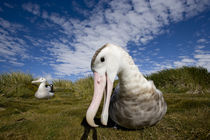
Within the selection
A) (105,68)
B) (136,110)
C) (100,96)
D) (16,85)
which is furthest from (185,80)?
(16,85)

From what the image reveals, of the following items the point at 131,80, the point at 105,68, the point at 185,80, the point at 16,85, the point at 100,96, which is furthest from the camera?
the point at 185,80

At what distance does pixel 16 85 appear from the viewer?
9.36 meters

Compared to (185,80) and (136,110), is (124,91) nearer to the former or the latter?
(136,110)

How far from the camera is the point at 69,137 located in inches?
84.7

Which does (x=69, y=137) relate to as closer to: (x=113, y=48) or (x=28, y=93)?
(x=113, y=48)

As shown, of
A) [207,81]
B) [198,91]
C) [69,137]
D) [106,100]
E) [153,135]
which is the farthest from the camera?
[207,81]

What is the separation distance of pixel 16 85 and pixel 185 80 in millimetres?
12786

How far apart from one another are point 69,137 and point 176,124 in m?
1.89

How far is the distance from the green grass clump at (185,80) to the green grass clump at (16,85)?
10077 mm

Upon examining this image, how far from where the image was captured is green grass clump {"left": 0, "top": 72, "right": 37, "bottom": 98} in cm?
845

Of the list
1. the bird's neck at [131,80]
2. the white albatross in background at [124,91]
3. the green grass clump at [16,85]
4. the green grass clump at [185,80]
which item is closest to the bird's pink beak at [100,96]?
the white albatross in background at [124,91]

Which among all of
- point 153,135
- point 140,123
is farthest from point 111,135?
point 153,135

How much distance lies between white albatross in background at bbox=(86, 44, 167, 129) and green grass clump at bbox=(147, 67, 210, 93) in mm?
8283

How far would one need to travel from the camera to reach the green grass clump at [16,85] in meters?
8.45
